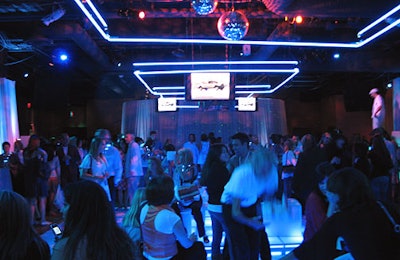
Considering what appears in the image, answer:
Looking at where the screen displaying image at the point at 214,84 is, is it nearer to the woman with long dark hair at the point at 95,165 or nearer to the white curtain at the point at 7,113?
the woman with long dark hair at the point at 95,165

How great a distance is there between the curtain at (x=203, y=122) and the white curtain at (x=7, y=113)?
23.7 ft

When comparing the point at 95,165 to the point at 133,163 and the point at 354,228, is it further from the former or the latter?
the point at 354,228

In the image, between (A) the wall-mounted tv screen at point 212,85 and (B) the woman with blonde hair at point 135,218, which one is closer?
(B) the woman with blonde hair at point 135,218

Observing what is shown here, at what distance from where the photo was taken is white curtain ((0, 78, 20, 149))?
8531 millimetres

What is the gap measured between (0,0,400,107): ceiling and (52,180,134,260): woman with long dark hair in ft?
14.3

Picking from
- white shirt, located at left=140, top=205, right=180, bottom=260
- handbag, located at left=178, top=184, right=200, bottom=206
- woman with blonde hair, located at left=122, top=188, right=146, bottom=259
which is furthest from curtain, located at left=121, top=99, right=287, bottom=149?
white shirt, located at left=140, top=205, right=180, bottom=260

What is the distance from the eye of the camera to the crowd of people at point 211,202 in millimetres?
1664

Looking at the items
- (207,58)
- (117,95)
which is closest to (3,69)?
(207,58)

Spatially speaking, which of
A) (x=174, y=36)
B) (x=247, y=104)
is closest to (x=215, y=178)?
(x=174, y=36)

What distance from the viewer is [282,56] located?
37.7 feet

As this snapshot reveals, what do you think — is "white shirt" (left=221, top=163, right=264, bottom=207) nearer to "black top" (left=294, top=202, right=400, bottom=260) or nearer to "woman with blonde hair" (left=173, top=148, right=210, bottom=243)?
"black top" (left=294, top=202, right=400, bottom=260)

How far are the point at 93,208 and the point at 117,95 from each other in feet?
64.3

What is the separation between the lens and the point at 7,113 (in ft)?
28.6

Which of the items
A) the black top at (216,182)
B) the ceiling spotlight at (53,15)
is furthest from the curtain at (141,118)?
the black top at (216,182)
